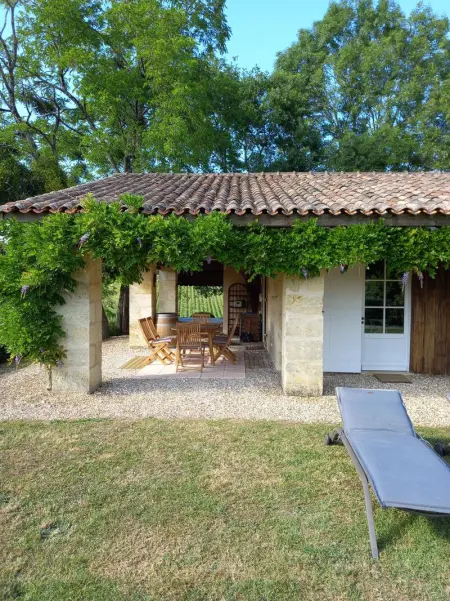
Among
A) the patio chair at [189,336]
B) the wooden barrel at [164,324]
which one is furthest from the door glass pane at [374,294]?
the wooden barrel at [164,324]

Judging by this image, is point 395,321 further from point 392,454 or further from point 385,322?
point 392,454

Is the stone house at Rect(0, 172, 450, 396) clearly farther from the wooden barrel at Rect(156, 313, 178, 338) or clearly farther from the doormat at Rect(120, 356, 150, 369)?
the wooden barrel at Rect(156, 313, 178, 338)

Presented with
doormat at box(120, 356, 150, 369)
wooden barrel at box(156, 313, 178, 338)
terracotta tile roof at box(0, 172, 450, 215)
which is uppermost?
terracotta tile roof at box(0, 172, 450, 215)

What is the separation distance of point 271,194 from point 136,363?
17.0ft

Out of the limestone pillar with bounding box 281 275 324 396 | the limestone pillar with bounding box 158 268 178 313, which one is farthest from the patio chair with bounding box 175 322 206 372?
the limestone pillar with bounding box 158 268 178 313

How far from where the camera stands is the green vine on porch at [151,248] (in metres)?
6.37

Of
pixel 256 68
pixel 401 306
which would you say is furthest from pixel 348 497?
pixel 256 68

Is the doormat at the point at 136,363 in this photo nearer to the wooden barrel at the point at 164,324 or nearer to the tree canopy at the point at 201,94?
the wooden barrel at the point at 164,324

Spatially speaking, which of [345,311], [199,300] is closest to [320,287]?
[345,311]

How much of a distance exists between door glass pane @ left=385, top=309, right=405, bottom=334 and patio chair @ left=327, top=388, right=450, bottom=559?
4080 millimetres

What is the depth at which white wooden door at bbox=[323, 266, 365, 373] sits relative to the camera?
850 centimetres

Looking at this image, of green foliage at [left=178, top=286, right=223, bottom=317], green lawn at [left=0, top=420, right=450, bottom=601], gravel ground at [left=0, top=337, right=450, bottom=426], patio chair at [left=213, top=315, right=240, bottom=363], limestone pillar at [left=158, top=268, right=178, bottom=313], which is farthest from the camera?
green foliage at [left=178, top=286, right=223, bottom=317]

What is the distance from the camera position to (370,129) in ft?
69.4

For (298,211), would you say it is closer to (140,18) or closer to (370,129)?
(140,18)
